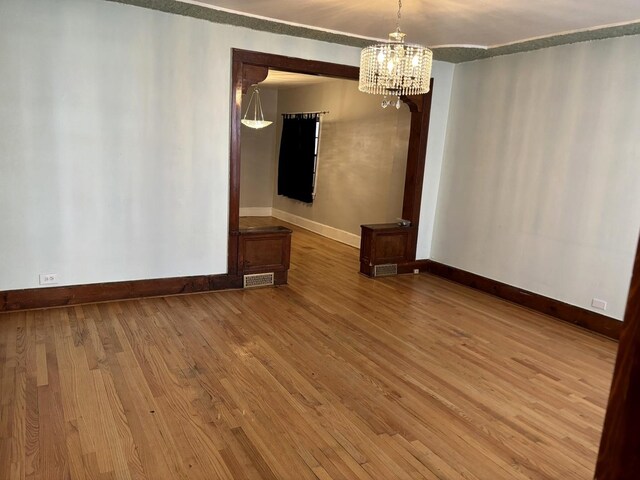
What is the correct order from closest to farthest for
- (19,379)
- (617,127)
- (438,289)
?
(19,379) → (617,127) → (438,289)

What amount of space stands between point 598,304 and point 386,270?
233cm

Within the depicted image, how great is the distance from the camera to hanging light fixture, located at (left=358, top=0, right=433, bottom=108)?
3.30m

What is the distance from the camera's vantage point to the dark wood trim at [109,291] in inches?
155

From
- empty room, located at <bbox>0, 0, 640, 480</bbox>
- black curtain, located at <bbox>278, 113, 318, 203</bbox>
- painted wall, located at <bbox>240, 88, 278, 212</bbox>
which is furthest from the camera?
painted wall, located at <bbox>240, 88, 278, 212</bbox>

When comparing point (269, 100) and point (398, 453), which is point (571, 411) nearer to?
point (398, 453)

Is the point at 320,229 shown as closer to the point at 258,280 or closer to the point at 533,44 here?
the point at 258,280

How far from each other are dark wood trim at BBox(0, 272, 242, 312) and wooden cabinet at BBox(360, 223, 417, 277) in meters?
1.67

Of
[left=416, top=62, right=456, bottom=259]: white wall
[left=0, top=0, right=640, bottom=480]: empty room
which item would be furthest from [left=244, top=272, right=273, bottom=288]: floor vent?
[left=416, top=62, right=456, bottom=259]: white wall

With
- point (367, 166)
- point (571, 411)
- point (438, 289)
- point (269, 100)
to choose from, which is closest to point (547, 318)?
point (438, 289)

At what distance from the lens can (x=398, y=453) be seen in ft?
7.73

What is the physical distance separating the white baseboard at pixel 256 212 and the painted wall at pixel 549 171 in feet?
15.9

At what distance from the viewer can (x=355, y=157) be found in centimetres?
724

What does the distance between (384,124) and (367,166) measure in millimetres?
684

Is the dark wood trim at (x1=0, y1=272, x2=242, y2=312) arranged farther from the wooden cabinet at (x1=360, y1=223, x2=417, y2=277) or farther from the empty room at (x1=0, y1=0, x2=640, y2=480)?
the wooden cabinet at (x1=360, y1=223, x2=417, y2=277)
